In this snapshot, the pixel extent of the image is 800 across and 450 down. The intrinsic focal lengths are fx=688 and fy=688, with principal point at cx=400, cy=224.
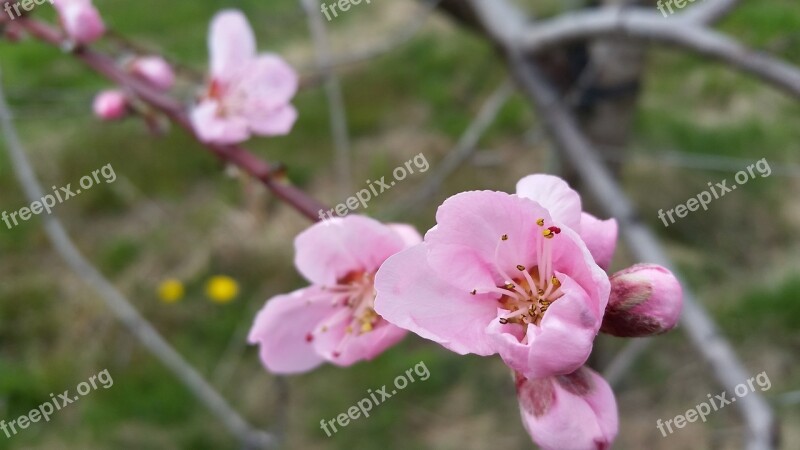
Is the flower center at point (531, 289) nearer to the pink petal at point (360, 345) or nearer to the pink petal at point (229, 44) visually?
the pink petal at point (360, 345)

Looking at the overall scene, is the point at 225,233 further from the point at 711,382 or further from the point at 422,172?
the point at 711,382

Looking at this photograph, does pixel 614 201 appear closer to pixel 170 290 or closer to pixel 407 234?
pixel 407 234

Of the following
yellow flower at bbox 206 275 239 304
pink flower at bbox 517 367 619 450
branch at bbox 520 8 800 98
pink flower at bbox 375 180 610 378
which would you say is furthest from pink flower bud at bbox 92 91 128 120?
yellow flower at bbox 206 275 239 304

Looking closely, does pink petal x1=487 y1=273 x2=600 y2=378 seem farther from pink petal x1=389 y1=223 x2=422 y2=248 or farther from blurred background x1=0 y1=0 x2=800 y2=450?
blurred background x1=0 y1=0 x2=800 y2=450

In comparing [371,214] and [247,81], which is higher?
[247,81]

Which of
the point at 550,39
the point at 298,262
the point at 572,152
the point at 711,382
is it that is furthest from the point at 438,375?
the point at 298,262

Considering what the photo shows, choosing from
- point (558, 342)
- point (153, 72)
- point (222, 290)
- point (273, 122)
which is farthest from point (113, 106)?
point (222, 290)
